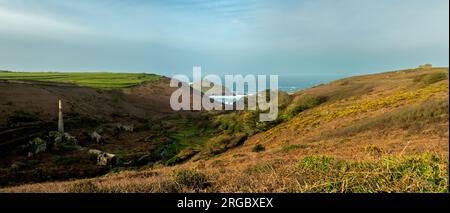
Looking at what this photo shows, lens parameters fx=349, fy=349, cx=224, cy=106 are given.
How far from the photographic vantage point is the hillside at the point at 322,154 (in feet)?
14.4

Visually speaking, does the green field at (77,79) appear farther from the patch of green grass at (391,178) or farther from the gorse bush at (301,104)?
the patch of green grass at (391,178)

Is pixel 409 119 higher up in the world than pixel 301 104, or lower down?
lower down

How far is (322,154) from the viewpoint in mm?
14641

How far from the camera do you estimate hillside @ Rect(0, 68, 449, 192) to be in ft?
14.4

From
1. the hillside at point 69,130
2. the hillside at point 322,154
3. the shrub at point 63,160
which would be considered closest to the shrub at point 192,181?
the hillside at point 322,154

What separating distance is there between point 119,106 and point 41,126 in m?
38.6

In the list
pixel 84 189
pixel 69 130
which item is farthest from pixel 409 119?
pixel 69 130

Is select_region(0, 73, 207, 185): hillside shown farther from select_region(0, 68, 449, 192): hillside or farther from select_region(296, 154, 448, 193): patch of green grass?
select_region(296, 154, 448, 193): patch of green grass

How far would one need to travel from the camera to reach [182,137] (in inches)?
2008

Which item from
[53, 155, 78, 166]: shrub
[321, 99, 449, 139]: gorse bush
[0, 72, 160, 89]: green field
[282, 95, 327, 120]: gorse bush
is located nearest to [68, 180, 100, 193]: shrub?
[321, 99, 449, 139]: gorse bush

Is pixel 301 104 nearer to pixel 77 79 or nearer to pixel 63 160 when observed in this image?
pixel 63 160

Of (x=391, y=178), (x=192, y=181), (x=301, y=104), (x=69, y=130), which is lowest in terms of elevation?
(x=69, y=130)
